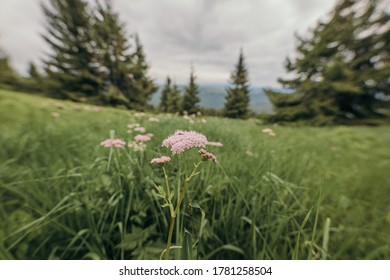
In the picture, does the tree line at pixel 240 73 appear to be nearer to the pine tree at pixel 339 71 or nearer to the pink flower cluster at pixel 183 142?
the pine tree at pixel 339 71

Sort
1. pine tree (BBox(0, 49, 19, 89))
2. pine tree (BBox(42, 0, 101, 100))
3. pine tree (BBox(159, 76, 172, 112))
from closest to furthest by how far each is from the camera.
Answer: pine tree (BBox(159, 76, 172, 112))
pine tree (BBox(42, 0, 101, 100))
pine tree (BBox(0, 49, 19, 89))

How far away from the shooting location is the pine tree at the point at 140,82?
1184 mm

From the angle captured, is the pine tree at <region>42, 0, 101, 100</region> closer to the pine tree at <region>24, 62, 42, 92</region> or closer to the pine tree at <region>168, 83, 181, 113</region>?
the pine tree at <region>24, 62, 42, 92</region>

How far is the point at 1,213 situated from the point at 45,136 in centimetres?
65

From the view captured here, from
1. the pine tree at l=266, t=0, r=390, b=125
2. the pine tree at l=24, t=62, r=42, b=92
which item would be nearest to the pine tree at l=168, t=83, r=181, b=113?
the pine tree at l=266, t=0, r=390, b=125

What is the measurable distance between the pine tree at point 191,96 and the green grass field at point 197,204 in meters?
0.20

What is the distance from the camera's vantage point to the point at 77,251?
0.62 m

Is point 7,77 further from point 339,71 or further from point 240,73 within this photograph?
point 339,71

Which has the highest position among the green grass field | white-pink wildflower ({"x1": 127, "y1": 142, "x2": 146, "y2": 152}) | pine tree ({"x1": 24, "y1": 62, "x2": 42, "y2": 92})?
pine tree ({"x1": 24, "y1": 62, "x2": 42, "y2": 92})

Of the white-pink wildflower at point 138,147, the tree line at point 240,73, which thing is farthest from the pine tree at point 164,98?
the white-pink wildflower at point 138,147

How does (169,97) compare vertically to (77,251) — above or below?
above

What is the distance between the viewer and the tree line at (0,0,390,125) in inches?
46.8
